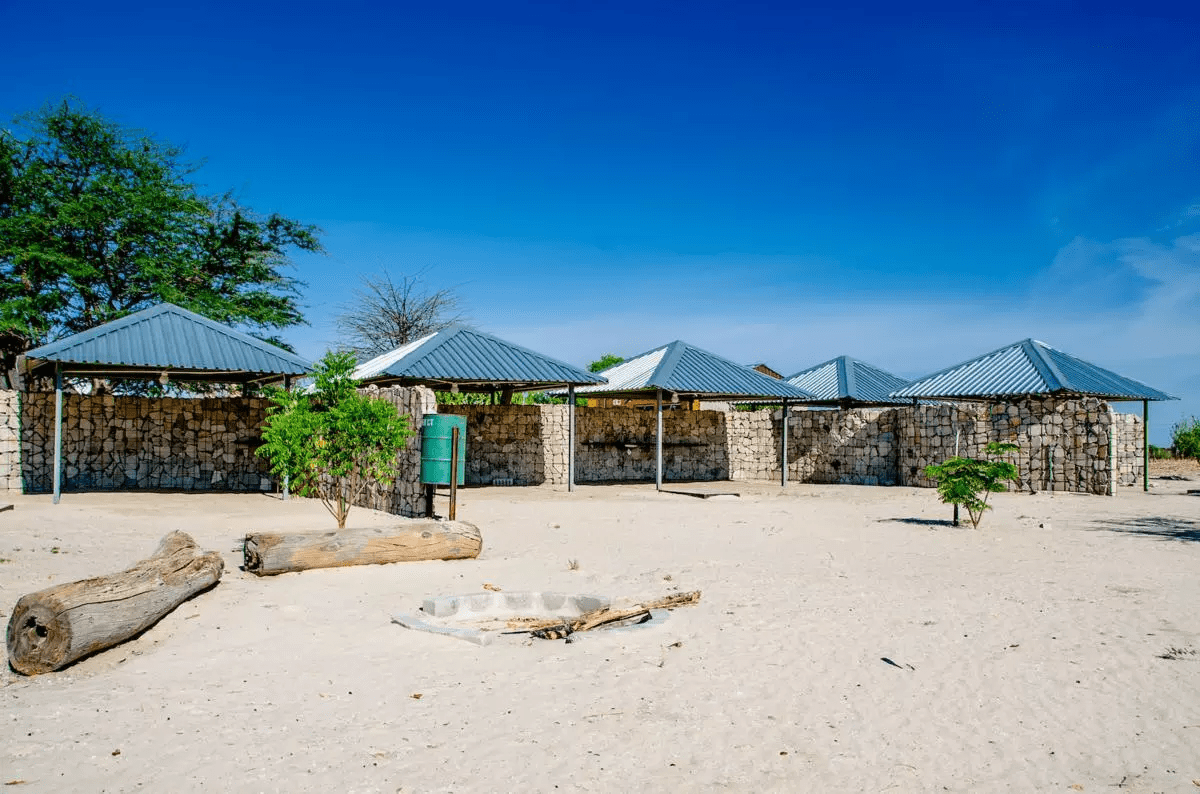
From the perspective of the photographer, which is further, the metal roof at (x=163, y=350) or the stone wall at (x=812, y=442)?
the stone wall at (x=812, y=442)

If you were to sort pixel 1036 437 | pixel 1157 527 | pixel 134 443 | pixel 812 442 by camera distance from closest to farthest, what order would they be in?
pixel 1157 527, pixel 134 443, pixel 1036 437, pixel 812 442

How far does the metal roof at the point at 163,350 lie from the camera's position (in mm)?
14758

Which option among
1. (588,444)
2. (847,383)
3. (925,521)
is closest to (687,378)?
(588,444)

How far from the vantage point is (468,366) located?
59.8 ft

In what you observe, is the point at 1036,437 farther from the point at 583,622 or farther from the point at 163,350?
the point at 163,350

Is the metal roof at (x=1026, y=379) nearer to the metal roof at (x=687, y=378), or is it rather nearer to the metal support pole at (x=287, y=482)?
the metal roof at (x=687, y=378)

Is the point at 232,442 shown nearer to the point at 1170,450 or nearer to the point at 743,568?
the point at 743,568

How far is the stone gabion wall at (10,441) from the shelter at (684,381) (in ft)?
42.0

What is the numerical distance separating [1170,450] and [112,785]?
132ft

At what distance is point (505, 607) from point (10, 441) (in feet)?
53.2

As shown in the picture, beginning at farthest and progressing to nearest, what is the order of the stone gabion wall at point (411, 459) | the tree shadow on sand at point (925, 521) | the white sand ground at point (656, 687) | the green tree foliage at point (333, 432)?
the tree shadow on sand at point (925, 521), the stone gabion wall at point (411, 459), the green tree foliage at point (333, 432), the white sand ground at point (656, 687)

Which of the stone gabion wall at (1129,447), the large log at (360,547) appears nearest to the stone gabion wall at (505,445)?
the large log at (360,547)

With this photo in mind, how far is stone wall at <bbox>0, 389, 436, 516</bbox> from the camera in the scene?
17469 millimetres

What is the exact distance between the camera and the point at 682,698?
14.5 feet
